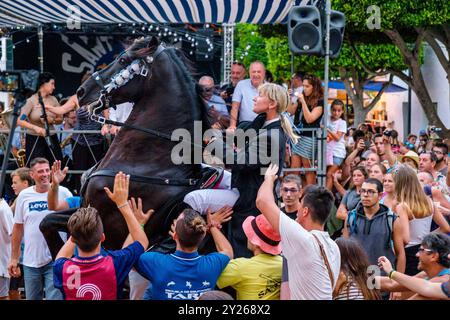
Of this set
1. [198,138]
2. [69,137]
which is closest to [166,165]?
[198,138]

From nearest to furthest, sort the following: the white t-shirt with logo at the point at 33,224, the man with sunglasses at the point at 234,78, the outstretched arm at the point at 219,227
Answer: the outstretched arm at the point at 219,227 → the white t-shirt with logo at the point at 33,224 → the man with sunglasses at the point at 234,78

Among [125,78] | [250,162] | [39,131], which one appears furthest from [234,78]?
[250,162]

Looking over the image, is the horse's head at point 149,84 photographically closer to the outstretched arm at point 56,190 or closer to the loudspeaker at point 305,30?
the outstretched arm at point 56,190

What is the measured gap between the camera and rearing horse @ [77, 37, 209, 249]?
6102 mm

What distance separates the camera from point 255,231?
16.2 feet

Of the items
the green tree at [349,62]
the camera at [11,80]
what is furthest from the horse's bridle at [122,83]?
the green tree at [349,62]

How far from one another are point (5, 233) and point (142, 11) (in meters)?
4.03

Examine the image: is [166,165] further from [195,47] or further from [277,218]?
[195,47]

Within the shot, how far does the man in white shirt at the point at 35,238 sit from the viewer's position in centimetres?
711

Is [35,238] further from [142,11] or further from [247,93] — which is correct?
[142,11]

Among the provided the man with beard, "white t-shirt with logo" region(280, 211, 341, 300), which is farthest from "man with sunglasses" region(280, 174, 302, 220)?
the man with beard

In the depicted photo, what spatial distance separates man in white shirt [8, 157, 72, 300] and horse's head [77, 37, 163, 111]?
41.7 inches

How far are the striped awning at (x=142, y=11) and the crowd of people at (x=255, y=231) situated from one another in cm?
109

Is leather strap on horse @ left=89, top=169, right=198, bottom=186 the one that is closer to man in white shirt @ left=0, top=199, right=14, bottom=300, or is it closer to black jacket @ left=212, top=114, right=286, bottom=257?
black jacket @ left=212, top=114, right=286, bottom=257
